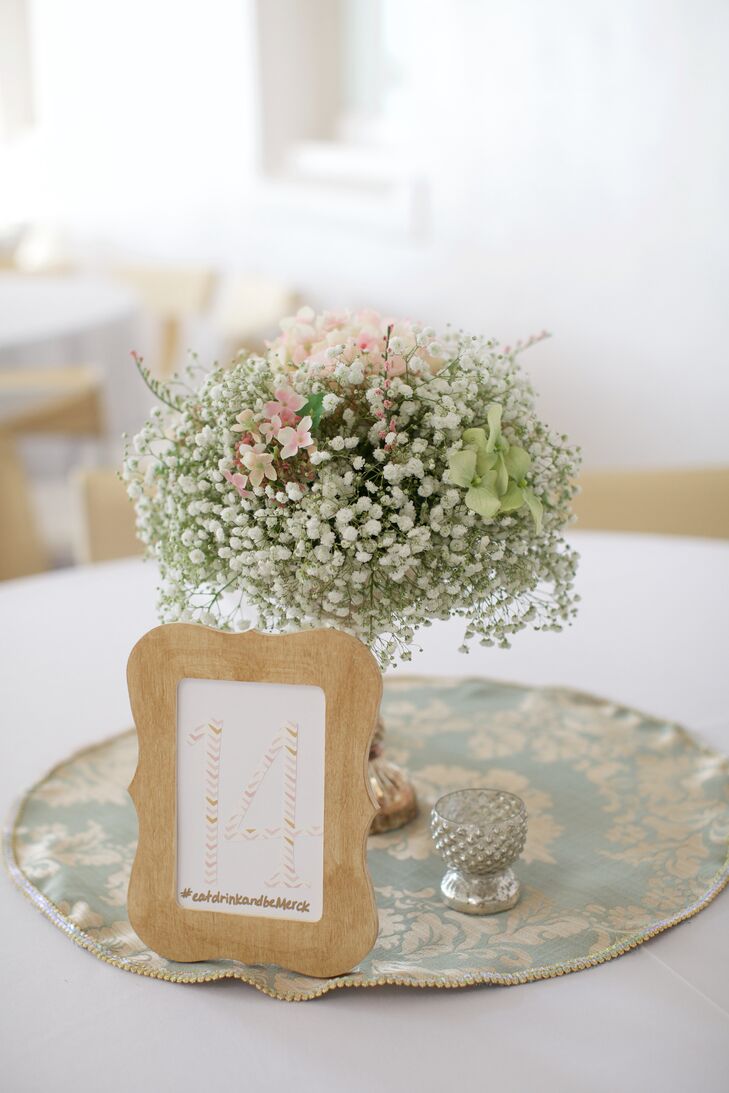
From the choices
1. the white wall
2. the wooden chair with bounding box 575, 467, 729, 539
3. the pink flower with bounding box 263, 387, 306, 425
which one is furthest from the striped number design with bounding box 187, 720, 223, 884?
the white wall

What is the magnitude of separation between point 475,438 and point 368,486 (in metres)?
0.09

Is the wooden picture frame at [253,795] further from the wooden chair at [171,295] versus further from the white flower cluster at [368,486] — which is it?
the wooden chair at [171,295]

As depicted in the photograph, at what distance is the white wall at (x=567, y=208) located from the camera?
9.33ft

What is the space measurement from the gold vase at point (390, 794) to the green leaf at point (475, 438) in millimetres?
305

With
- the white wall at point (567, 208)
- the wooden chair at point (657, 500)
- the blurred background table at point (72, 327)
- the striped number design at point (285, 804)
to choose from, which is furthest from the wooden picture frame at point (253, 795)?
the blurred background table at point (72, 327)

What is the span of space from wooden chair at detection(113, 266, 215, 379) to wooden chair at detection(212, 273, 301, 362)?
0.51ft

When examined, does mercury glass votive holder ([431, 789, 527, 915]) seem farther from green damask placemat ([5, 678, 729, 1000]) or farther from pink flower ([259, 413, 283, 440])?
pink flower ([259, 413, 283, 440])

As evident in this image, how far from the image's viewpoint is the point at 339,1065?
2.68 ft

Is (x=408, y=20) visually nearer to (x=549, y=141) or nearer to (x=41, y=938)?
(x=549, y=141)

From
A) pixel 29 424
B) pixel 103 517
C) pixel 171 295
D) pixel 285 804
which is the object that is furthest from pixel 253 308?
pixel 285 804

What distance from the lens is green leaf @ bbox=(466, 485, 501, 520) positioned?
94 cm

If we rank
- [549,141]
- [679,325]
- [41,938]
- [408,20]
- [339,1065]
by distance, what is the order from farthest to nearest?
[408,20], [549,141], [679,325], [41,938], [339,1065]

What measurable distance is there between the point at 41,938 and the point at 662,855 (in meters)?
0.51

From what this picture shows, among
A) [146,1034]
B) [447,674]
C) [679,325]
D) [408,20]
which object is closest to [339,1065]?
[146,1034]
